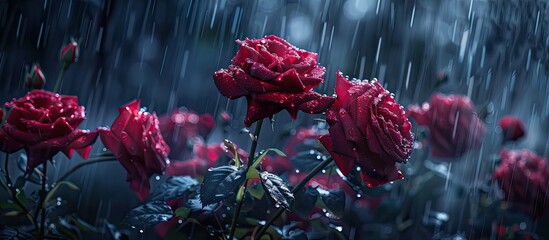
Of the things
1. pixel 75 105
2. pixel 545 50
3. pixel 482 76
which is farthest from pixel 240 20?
pixel 75 105

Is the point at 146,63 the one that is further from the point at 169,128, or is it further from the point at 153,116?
the point at 153,116

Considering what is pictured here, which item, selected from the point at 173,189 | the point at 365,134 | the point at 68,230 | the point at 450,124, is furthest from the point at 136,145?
the point at 450,124

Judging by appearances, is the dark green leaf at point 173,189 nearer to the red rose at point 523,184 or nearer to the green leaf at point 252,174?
the green leaf at point 252,174

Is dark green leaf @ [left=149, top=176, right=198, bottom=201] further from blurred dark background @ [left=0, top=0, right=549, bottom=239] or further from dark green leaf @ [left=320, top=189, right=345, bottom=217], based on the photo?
blurred dark background @ [left=0, top=0, right=549, bottom=239]

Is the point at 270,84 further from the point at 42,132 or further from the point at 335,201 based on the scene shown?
the point at 42,132

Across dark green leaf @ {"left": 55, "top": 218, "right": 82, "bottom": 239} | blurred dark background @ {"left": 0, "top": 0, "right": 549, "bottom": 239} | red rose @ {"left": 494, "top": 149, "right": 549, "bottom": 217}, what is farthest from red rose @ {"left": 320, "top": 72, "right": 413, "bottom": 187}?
blurred dark background @ {"left": 0, "top": 0, "right": 549, "bottom": 239}

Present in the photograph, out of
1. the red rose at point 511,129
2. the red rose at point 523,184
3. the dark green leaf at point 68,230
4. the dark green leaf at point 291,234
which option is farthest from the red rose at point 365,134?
the red rose at point 511,129
